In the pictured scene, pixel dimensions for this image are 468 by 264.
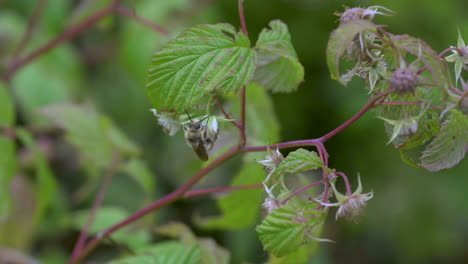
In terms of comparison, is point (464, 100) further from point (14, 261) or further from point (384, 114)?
point (14, 261)

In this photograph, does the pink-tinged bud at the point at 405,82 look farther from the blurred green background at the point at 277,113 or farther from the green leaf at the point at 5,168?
the blurred green background at the point at 277,113

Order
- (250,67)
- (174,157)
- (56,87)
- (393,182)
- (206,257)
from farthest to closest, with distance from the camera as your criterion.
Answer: (393,182) < (174,157) < (56,87) < (206,257) < (250,67)

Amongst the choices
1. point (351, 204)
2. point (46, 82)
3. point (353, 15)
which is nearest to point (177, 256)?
point (351, 204)

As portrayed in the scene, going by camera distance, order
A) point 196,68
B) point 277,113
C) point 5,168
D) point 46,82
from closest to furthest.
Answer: point 196,68 < point 5,168 < point 46,82 < point 277,113

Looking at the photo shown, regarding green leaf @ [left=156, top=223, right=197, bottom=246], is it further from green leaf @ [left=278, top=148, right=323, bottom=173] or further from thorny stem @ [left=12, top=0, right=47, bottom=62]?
thorny stem @ [left=12, top=0, right=47, bottom=62]

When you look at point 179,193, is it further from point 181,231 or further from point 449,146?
point 449,146

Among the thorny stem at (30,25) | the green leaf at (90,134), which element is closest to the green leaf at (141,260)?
the green leaf at (90,134)

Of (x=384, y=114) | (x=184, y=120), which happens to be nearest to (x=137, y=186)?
(x=184, y=120)
